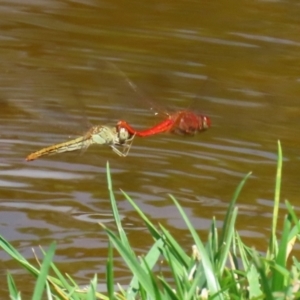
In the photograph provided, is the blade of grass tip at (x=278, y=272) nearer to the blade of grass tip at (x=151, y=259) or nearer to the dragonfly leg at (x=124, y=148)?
the blade of grass tip at (x=151, y=259)

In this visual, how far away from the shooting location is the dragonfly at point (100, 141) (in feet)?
8.09

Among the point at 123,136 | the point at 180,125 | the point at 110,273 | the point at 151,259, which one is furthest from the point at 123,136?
the point at 110,273

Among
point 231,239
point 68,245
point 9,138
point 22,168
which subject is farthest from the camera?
point 9,138

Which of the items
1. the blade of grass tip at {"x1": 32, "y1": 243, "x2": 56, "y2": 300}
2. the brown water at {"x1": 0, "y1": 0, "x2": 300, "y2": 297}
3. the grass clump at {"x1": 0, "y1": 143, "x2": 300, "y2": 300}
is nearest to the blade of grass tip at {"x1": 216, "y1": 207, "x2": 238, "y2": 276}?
the grass clump at {"x1": 0, "y1": 143, "x2": 300, "y2": 300}

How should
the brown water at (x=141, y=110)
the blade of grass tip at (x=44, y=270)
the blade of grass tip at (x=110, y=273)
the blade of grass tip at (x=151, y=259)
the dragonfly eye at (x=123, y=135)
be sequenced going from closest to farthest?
the blade of grass tip at (x=44, y=270) < the blade of grass tip at (x=110, y=273) < the blade of grass tip at (x=151, y=259) < the brown water at (x=141, y=110) < the dragonfly eye at (x=123, y=135)

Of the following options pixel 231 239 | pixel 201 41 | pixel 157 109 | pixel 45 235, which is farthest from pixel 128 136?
pixel 201 41

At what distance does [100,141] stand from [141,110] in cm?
31

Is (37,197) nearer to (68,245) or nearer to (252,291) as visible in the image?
(68,245)

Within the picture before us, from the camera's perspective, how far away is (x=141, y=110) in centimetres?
280

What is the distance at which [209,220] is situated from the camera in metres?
2.22

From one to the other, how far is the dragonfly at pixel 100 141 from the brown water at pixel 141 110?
38 mm

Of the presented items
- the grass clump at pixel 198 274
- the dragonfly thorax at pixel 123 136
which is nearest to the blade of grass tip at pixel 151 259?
the grass clump at pixel 198 274

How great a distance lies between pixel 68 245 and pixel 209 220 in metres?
0.34

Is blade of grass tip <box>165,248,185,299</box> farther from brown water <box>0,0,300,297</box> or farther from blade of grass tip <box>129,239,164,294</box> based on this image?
brown water <box>0,0,300,297</box>
